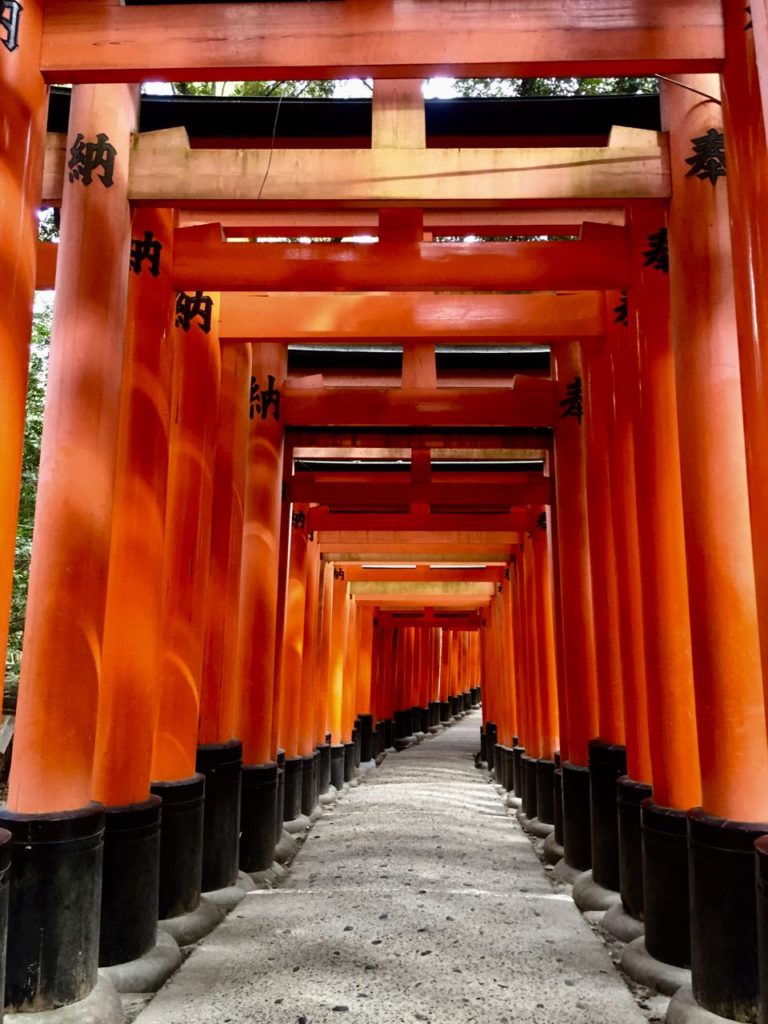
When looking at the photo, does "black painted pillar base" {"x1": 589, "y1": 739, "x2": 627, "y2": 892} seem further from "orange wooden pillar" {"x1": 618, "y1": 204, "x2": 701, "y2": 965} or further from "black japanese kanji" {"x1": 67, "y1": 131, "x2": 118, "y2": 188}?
"black japanese kanji" {"x1": 67, "y1": 131, "x2": 118, "y2": 188}

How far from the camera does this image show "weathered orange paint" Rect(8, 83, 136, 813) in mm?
3703

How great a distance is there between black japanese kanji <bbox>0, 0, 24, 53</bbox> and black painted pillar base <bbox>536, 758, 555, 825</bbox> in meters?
8.33

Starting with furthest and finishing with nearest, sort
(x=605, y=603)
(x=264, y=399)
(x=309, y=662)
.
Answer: (x=309, y=662), (x=264, y=399), (x=605, y=603)

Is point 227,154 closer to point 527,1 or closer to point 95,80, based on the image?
point 95,80

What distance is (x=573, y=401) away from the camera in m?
7.60

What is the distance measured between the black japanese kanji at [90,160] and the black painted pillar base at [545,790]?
7.55m

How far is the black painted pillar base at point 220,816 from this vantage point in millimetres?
5867

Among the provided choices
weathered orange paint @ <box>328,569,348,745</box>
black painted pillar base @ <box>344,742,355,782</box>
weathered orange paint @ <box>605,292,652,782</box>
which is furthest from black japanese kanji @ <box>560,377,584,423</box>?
black painted pillar base @ <box>344,742,355,782</box>

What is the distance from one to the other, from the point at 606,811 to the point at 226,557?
130 inches

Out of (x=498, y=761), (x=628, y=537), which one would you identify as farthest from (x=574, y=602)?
(x=498, y=761)

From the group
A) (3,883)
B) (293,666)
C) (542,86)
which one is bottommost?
(3,883)

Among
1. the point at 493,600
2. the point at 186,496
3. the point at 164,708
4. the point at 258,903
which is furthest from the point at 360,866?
the point at 493,600

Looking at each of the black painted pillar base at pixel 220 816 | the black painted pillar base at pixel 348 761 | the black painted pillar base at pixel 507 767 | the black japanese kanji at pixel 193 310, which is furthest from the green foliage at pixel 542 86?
the black painted pillar base at pixel 348 761

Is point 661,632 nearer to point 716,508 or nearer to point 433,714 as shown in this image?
point 716,508
